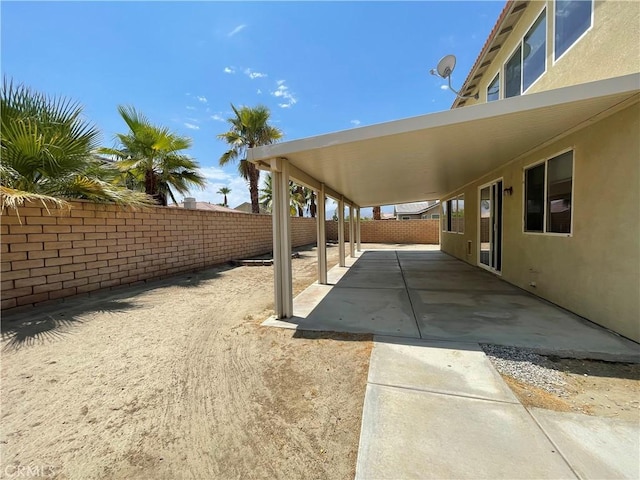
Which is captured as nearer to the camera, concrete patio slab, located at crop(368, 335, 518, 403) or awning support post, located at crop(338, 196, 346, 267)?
concrete patio slab, located at crop(368, 335, 518, 403)

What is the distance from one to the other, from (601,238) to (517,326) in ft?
4.91

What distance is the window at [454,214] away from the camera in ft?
33.6

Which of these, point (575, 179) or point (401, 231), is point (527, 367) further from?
point (401, 231)

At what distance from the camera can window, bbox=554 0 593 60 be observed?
391cm

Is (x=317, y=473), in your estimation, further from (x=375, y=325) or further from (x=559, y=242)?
(x=559, y=242)

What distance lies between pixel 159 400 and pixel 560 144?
6.08 metres

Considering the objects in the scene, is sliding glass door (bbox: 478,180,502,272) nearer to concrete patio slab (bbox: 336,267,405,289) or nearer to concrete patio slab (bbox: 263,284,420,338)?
concrete patio slab (bbox: 336,267,405,289)

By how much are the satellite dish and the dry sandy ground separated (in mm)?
6192

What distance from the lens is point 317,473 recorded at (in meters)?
1.57

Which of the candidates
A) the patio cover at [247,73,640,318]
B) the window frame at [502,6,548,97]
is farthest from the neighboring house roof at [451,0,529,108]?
the patio cover at [247,73,640,318]

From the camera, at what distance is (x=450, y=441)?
174 centimetres

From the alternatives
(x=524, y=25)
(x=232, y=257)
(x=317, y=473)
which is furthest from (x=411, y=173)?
(x=232, y=257)

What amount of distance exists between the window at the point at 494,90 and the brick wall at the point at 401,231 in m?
11.3

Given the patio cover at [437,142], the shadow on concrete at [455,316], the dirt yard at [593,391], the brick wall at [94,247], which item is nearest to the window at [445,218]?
the shadow on concrete at [455,316]
